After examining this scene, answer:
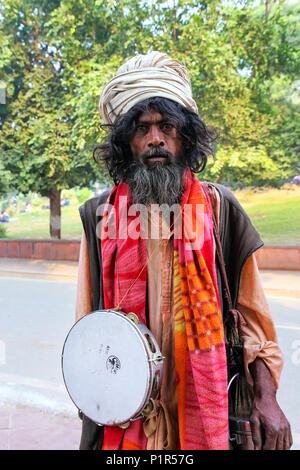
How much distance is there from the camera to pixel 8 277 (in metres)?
12.0

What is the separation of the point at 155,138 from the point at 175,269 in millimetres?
472

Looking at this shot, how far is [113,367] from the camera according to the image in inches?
60.0

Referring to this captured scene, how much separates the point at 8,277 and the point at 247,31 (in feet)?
26.2

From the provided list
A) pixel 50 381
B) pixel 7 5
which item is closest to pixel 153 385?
pixel 50 381

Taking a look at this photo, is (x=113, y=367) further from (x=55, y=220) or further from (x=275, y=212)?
(x=55, y=220)

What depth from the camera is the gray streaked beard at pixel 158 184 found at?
5.66 ft

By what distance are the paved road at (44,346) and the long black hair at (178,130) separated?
2.41 meters

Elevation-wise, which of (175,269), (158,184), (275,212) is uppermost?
(275,212)

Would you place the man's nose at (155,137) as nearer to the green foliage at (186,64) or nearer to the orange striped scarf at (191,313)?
the orange striped scarf at (191,313)

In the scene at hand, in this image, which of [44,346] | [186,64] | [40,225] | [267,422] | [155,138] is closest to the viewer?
[267,422]

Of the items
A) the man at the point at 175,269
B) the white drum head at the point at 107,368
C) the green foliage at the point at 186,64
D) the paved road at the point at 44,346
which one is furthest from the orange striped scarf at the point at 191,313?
the green foliage at the point at 186,64

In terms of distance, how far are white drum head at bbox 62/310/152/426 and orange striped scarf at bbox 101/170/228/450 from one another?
0.35 feet

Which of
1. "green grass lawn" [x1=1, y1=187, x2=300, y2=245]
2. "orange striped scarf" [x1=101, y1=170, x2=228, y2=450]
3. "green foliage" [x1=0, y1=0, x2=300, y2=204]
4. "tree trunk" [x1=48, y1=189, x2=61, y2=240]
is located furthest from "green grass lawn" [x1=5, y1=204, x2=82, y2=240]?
"orange striped scarf" [x1=101, y1=170, x2=228, y2=450]

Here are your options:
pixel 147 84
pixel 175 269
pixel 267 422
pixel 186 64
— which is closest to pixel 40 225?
pixel 186 64
